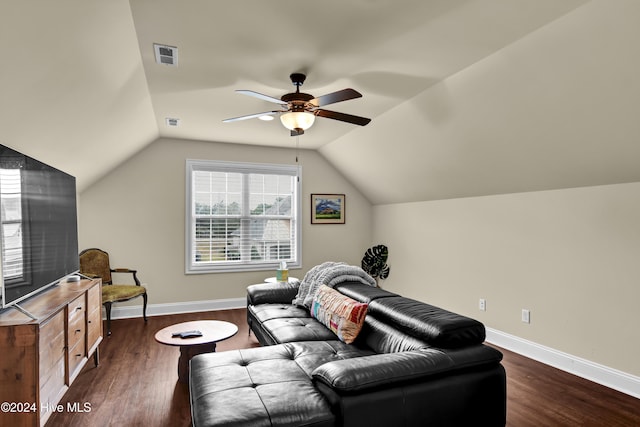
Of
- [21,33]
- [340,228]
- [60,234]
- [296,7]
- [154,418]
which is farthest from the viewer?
[340,228]

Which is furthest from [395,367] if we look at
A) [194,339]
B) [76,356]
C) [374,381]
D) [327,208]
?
[327,208]

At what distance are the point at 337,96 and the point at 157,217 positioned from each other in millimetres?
3544

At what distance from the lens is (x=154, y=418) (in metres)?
2.54

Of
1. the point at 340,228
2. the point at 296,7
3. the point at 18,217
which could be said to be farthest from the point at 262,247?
the point at 296,7

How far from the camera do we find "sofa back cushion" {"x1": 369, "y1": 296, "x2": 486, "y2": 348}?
2.09 metres

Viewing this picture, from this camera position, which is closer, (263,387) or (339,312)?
(263,387)

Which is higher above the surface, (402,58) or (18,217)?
(402,58)

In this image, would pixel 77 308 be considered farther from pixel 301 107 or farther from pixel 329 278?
pixel 301 107

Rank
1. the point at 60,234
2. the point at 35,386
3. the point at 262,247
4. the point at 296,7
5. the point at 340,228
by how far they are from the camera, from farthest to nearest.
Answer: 1. the point at 340,228
2. the point at 262,247
3. the point at 60,234
4. the point at 296,7
5. the point at 35,386

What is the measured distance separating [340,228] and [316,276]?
8.30 ft

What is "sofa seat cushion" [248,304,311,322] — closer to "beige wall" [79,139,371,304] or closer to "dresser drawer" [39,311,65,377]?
"dresser drawer" [39,311,65,377]

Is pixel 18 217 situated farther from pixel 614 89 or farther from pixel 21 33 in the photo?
pixel 614 89

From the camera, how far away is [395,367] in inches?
72.2

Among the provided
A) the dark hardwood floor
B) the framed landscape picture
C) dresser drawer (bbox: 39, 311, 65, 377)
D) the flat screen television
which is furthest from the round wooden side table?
the framed landscape picture
